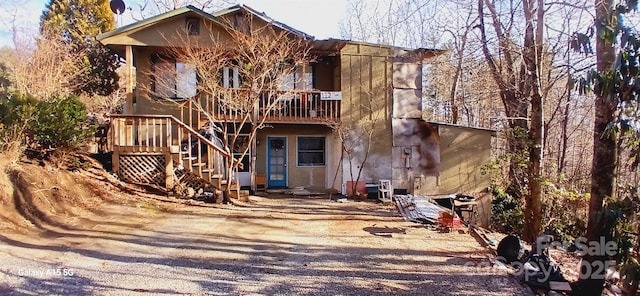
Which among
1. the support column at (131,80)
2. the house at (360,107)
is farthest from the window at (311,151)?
the support column at (131,80)

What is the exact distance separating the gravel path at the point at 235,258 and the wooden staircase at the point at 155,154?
1745mm

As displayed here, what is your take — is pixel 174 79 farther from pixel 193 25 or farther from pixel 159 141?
pixel 159 141

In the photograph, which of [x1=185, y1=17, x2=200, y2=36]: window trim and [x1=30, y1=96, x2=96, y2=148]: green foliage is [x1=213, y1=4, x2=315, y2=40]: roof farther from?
[x1=30, y1=96, x2=96, y2=148]: green foliage

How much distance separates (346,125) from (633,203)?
9.16 m

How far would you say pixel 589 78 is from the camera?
3.60m

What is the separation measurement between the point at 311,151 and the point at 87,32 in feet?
38.7

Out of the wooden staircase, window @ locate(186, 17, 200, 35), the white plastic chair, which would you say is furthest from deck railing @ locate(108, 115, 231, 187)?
the white plastic chair

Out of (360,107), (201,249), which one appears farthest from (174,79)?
(201,249)

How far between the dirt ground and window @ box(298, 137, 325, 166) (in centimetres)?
495

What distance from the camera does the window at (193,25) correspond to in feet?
40.8

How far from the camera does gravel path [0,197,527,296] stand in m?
4.48

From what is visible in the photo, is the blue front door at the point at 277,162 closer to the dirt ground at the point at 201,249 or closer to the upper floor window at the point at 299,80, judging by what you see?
the upper floor window at the point at 299,80

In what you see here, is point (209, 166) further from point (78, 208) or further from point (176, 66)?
point (176, 66)

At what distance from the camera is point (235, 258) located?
5.68 m
